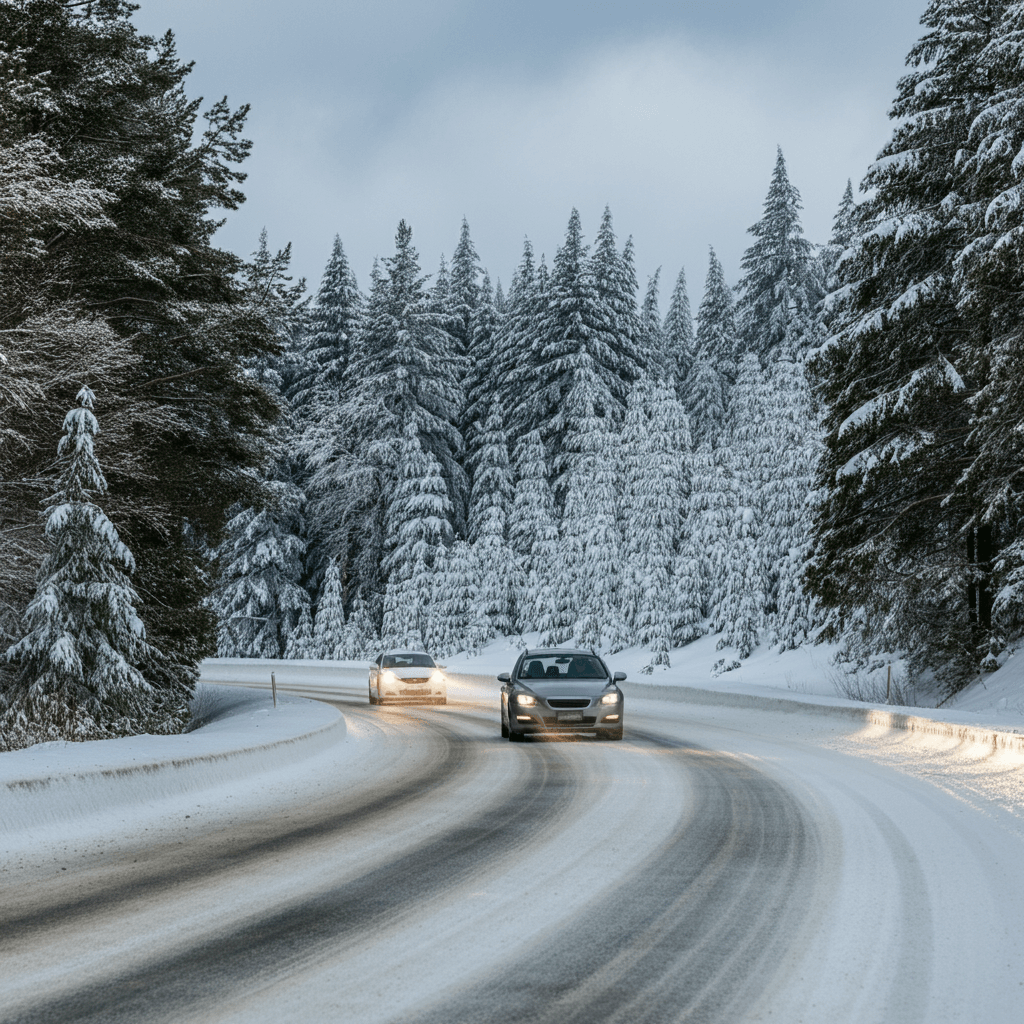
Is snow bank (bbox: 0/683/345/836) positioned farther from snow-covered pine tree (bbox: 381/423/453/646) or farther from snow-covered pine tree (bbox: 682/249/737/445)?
snow-covered pine tree (bbox: 682/249/737/445)

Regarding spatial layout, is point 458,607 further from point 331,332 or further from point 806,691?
point 806,691

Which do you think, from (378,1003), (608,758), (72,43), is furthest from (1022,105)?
(378,1003)

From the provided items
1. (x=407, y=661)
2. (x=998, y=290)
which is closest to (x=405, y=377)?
(x=407, y=661)

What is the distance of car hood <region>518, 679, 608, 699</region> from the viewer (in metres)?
17.6

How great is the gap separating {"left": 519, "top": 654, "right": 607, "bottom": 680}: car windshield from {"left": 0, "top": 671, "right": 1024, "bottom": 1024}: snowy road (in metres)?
6.52

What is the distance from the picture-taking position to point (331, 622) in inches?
2274

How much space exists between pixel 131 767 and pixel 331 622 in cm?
4803

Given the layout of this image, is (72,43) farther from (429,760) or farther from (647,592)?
(647,592)

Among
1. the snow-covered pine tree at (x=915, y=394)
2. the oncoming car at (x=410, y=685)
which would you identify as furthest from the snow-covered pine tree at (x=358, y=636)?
the snow-covered pine tree at (x=915, y=394)

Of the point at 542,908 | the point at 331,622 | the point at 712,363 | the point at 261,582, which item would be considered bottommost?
the point at 542,908

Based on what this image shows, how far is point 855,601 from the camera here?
2281cm

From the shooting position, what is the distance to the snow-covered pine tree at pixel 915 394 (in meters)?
21.9

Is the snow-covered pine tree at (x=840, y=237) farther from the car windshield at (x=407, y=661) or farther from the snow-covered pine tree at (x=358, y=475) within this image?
the snow-covered pine tree at (x=358, y=475)

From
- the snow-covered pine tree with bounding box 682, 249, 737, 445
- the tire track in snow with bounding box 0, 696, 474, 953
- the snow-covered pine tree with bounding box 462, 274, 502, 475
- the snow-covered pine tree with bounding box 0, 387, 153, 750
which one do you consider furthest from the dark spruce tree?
the snow-covered pine tree with bounding box 682, 249, 737, 445
